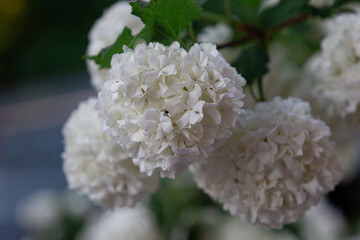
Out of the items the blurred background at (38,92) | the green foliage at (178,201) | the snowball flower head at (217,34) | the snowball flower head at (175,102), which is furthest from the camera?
the blurred background at (38,92)

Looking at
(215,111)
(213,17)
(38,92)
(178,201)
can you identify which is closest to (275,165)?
(215,111)

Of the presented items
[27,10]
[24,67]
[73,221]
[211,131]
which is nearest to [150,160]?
[211,131]

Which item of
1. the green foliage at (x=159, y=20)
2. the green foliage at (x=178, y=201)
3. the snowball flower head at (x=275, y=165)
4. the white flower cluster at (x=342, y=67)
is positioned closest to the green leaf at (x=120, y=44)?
the green foliage at (x=159, y=20)

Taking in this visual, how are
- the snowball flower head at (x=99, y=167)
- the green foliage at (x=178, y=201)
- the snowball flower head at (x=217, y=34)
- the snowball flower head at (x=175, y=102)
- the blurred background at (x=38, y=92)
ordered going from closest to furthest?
1. the snowball flower head at (x=175, y=102)
2. the snowball flower head at (x=99, y=167)
3. the snowball flower head at (x=217, y=34)
4. the green foliage at (x=178, y=201)
5. the blurred background at (x=38, y=92)

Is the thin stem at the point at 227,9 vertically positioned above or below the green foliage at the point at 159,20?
below

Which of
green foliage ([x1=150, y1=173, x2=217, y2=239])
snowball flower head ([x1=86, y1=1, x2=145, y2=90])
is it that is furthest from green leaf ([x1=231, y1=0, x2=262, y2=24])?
green foliage ([x1=150, y1=173, x2=217, y2=239])

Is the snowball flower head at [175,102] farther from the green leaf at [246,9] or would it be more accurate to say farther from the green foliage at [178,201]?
the green foliage at [178,201]

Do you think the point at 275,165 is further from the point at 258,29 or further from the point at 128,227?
the point at 128,227

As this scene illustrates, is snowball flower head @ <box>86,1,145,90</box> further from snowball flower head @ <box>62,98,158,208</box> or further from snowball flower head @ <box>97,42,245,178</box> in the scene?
snowball flower head @ <box>97,42,245,178</box>
